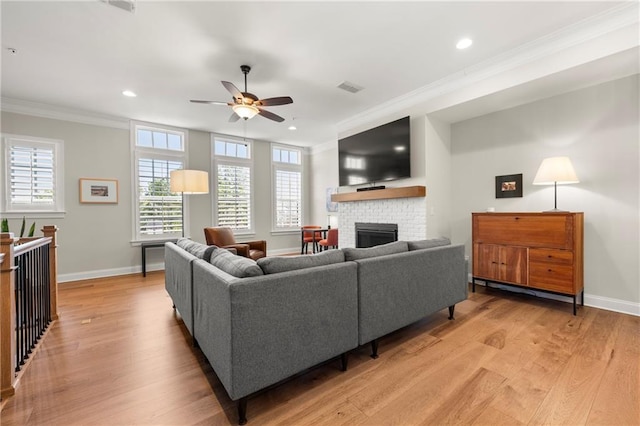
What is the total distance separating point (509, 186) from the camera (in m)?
3.71

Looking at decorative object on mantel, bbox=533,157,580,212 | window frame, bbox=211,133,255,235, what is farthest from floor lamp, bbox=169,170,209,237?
decorative object on mantel, bbox=533,157,580,212

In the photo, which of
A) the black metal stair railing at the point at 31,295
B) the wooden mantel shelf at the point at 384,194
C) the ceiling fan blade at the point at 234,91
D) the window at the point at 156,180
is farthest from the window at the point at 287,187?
the black metal stair railing at the point at 31,295

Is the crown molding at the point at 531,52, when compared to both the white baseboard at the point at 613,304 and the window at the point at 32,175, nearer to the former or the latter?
the white baseboard at the point at 613,304

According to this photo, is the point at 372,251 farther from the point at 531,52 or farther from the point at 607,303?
the point at 607,303

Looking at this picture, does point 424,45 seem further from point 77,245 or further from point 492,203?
point 77,245

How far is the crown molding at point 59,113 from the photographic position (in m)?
4.07

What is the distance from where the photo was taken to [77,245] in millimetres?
4527

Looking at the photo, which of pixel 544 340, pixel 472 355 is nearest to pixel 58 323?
pixel 472 355

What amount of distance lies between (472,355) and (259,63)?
3521mm

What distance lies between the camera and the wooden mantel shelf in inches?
154

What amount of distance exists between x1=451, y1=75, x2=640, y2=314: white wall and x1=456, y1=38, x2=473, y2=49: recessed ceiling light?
1.40 metres

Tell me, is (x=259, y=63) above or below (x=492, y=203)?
above

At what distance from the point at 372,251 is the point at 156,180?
15.4 ft

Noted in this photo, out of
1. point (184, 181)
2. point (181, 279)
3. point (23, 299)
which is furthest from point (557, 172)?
point (23, 299)
